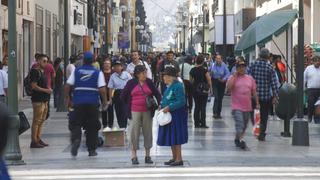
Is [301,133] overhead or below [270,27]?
below

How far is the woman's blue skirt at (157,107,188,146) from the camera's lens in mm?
11828

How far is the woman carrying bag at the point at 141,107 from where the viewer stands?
12.3 meters

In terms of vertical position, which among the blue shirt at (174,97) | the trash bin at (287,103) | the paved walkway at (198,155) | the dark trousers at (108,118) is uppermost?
the blue shirt at (174,97)

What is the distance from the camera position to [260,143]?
1529cm

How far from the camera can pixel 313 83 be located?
19.3 metres

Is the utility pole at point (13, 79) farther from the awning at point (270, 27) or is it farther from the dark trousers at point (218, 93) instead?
the dark trousers at point (218, 93)

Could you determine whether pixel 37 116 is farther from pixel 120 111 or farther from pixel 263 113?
pixel 263 113

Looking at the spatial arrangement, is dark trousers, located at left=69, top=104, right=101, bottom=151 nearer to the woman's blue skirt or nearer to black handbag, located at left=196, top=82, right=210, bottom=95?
the woman's blue skirt

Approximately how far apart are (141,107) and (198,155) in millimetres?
1624

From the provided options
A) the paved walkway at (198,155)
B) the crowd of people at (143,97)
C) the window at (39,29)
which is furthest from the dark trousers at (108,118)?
the window at (39,29)

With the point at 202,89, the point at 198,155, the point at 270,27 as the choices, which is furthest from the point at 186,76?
the point at 198,155

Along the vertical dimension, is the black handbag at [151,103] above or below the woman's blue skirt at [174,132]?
above

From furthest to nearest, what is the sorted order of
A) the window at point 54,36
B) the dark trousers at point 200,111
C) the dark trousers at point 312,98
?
the window at point 54,36
the dark trousers at point 312,98
the dark trousers at point 200,111

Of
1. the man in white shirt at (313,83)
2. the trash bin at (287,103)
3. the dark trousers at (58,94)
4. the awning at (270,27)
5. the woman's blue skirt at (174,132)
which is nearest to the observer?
the woman's blue skirt at (174,132)
